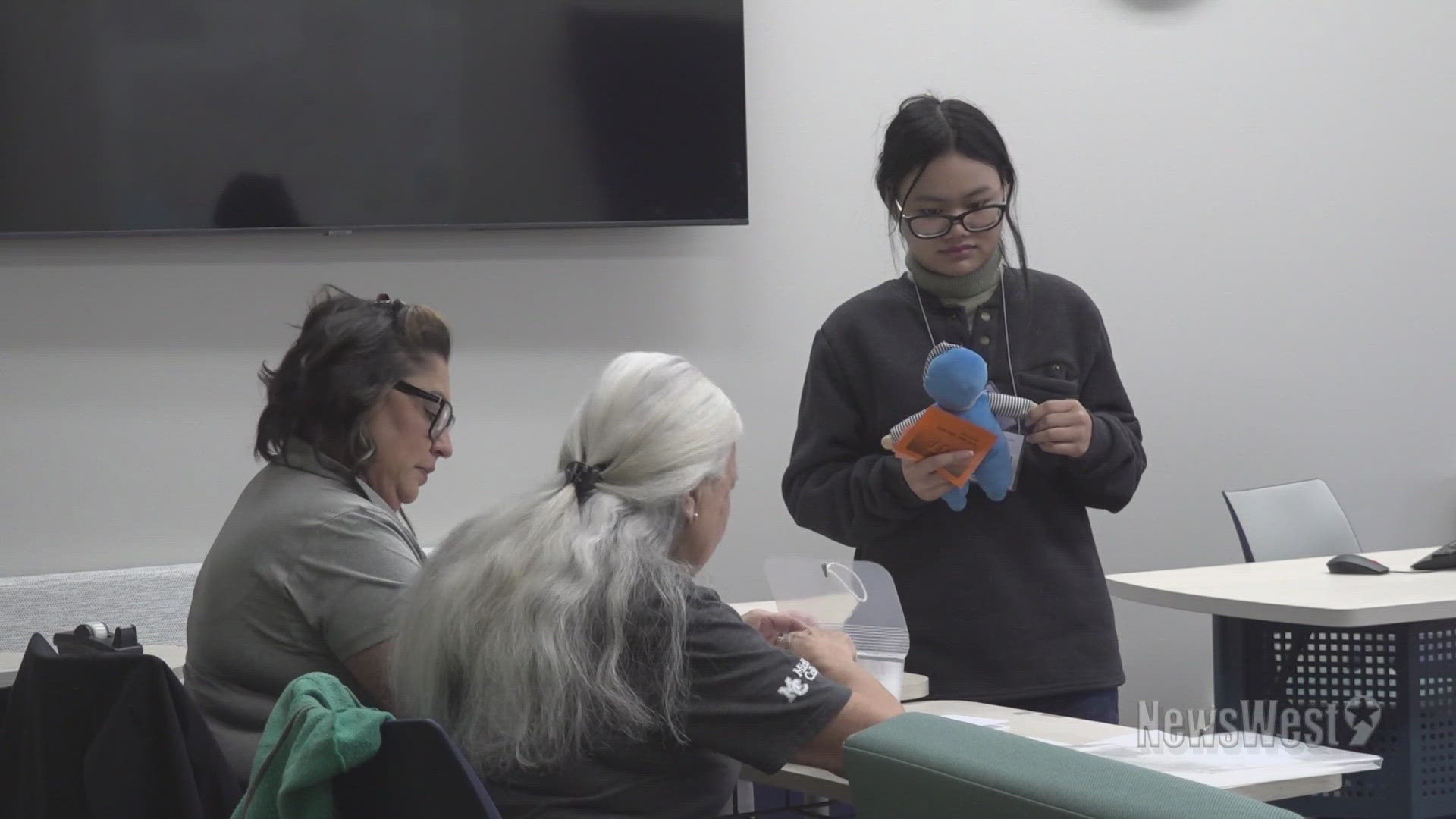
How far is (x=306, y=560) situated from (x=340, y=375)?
11.2 inches

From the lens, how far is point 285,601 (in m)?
1.86

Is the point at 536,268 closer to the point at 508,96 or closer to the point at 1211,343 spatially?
the point at 508,96

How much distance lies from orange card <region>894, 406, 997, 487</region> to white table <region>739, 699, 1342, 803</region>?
12.2 inches

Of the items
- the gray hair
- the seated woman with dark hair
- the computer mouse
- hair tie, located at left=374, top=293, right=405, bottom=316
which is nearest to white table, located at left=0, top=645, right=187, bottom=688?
the seated woman with dark hair

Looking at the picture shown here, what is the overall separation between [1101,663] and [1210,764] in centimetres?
46

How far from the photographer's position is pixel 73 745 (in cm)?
166

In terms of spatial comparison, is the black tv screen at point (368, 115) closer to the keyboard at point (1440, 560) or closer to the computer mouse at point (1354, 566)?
the computer mouse at point (1354, 566)

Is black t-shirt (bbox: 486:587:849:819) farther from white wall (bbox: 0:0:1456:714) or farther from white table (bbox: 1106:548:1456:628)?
white wall (bbox: 0:0:1456:714)

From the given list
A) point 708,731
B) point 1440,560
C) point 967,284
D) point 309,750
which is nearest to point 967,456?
point 967,284

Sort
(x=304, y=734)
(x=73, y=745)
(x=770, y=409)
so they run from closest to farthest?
(x=304, y=734) < (x=73, y=745) < (x=770, y=409)

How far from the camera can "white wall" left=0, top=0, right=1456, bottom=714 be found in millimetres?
3523

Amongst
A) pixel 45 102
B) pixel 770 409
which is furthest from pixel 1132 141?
pixel 45 102

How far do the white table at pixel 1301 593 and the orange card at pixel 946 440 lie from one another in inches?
29.3

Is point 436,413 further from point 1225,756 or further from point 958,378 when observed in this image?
point 1225,756
